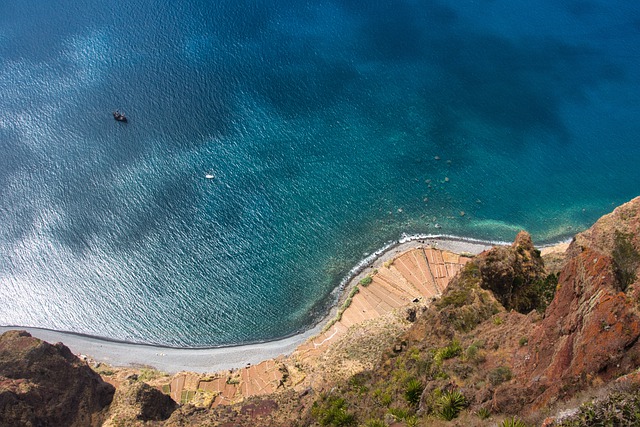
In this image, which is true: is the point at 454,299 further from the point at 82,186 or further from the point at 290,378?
the point at 82,186

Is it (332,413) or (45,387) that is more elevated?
(45,387)

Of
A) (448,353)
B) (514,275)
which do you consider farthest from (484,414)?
(514,275)

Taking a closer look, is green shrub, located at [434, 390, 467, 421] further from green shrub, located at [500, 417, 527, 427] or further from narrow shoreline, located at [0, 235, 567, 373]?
narrow shoreline, located at [0, 235, 567, 373]

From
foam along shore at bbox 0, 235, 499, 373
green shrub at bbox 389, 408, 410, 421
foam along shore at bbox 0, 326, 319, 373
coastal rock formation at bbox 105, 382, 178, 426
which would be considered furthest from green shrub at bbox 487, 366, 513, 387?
foam along shore at bbox 0, 326, 319, 373

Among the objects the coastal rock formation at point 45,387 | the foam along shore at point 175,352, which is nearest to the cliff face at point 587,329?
the foam along shore at point 175,352

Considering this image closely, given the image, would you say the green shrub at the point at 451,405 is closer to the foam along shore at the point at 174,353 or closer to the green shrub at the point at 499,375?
the green shrub at the point at 499,375

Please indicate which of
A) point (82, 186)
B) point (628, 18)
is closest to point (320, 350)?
point (82, 186)

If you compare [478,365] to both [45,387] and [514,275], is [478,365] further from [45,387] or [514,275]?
[45,387]
